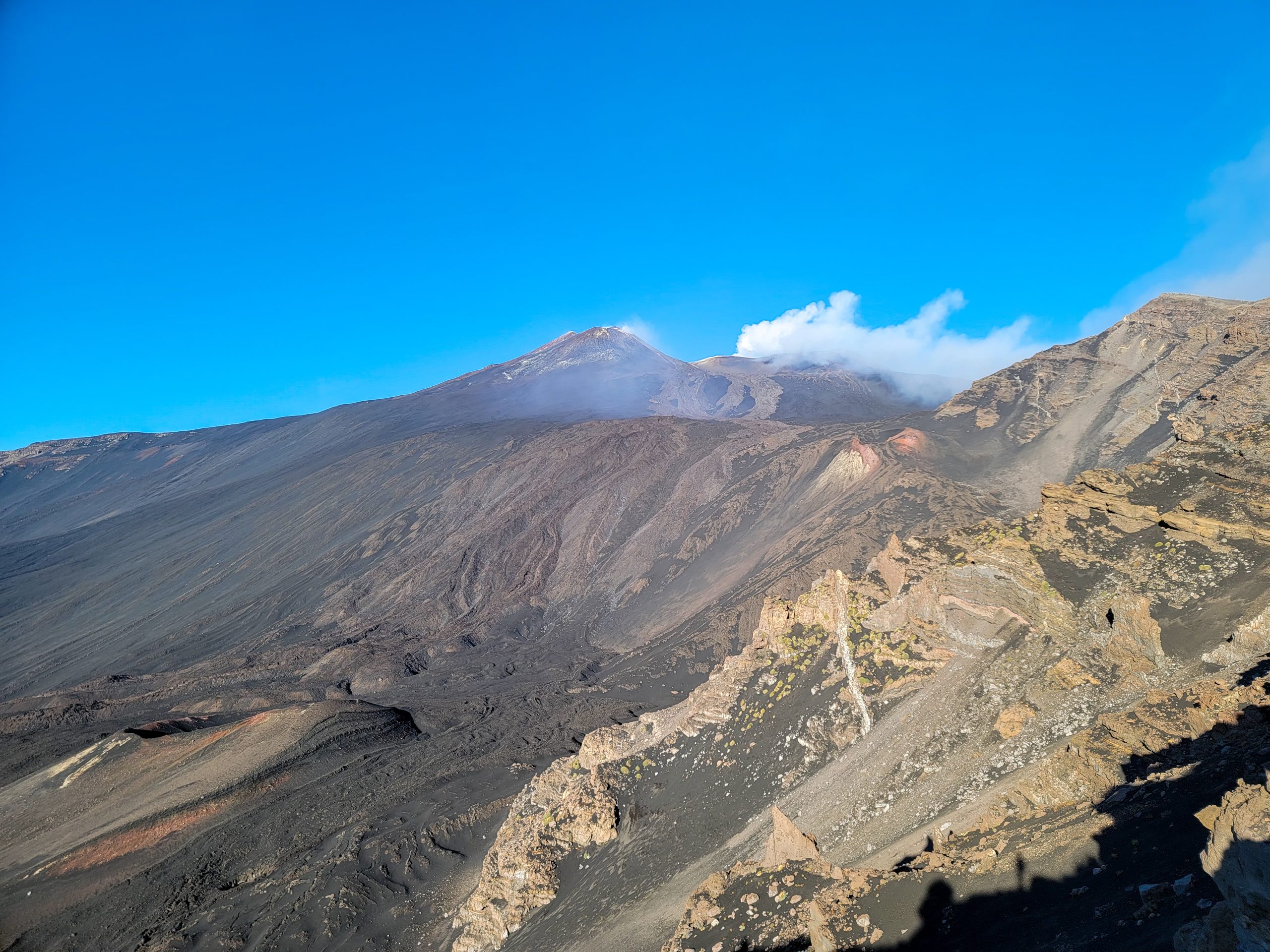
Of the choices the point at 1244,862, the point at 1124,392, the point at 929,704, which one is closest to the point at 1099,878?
the point at 1244,862

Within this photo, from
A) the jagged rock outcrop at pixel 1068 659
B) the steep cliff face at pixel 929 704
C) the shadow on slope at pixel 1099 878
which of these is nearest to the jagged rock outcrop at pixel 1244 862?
the shadow on slope at pixel 1099 878

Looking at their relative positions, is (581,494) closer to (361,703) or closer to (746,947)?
(361,703)

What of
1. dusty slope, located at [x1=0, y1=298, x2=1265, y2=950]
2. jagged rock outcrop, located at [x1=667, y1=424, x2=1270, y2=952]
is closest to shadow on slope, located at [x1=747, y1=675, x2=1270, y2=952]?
jagged rock outcrop, located at [x1=667, y1=424, x2=1270, y2=952]

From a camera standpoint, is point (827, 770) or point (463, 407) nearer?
point (827, 770)

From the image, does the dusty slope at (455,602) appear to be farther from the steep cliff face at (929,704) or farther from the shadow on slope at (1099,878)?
the shadow on slope at (1099,878)

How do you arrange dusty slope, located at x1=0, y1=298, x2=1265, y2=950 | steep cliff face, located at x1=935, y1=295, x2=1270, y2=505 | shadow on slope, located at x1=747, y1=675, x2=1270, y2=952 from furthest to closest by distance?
steep cliff face, located at x1=935, y1=295, x2=1270, y2=505 < dusty slope, located at x1=0, y1=298, x2=1265, y2=950 < shadow on slope, located at x1=747, y1=675, x2=1270, y2=952

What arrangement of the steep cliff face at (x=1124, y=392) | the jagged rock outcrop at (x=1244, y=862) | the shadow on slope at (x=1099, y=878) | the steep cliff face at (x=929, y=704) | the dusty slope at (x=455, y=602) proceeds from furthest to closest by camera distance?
1. the steep cliff face at (x=1124, y=392)
2. the dusty slope at (x=455, y=602)
3. the steep cliff face at (x=929, y=704)
4. the shadow on slope at (x=1099, y=878)
5. the jagged rock outcrop at (x=1244, y=862)

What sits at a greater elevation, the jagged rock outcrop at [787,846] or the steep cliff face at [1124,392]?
the steep cliff face at [1124,392]

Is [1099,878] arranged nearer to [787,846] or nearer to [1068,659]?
[787,846]

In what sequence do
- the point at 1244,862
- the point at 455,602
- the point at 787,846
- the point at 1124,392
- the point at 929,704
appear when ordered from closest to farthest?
the point at 1244,862
the point at 787,846
the point at 929,704
the point at 1124,392
the point at 455,602

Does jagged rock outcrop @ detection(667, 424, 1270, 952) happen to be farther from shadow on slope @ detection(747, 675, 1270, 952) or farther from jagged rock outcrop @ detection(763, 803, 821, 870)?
jagged rock outcrop @ detection(763, 803, 821, 870)

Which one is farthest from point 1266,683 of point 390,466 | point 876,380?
point 876,380
